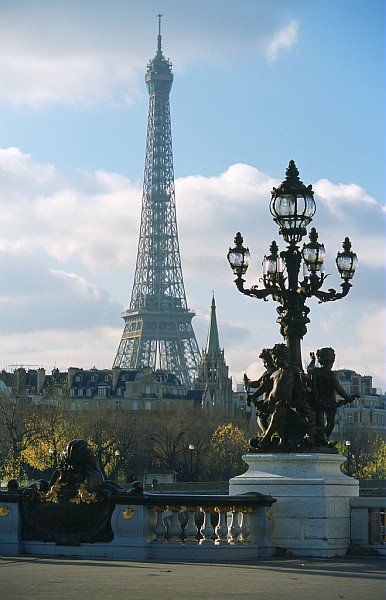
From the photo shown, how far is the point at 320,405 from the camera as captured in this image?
1169 inches

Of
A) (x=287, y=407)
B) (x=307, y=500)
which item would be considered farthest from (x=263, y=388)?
(x=307, y=500)

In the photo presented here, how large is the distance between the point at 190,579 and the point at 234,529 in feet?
17.2

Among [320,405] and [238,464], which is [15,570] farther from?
[238,464]

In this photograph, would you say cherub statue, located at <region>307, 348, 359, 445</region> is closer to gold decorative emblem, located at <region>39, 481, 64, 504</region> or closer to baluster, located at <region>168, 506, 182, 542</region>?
baluster, located at <region>168, 506, 182, 542</region>

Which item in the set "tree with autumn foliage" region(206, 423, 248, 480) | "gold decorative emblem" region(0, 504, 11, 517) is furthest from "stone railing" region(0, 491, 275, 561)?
"tree with autumn foliage" region(206, 423, 248, 480)

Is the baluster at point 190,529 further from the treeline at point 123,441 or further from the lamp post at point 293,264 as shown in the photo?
the treeline at point 123,441

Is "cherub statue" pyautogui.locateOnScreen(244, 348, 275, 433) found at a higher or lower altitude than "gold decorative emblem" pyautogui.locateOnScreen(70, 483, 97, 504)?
higher

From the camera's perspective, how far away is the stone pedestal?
1112 inches

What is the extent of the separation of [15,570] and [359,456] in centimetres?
13005

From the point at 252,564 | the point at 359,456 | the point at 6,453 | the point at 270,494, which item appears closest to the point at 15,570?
the point at 252,564

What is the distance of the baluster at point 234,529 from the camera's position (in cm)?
2778

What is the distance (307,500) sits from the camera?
28.4m

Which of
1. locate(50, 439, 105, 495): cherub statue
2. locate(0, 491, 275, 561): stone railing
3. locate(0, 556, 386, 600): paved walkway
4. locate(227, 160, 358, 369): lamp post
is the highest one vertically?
locate(227, 160, 358, 369): lamp post

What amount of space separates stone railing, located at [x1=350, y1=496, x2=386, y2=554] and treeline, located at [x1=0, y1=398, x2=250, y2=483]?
8133 cm
